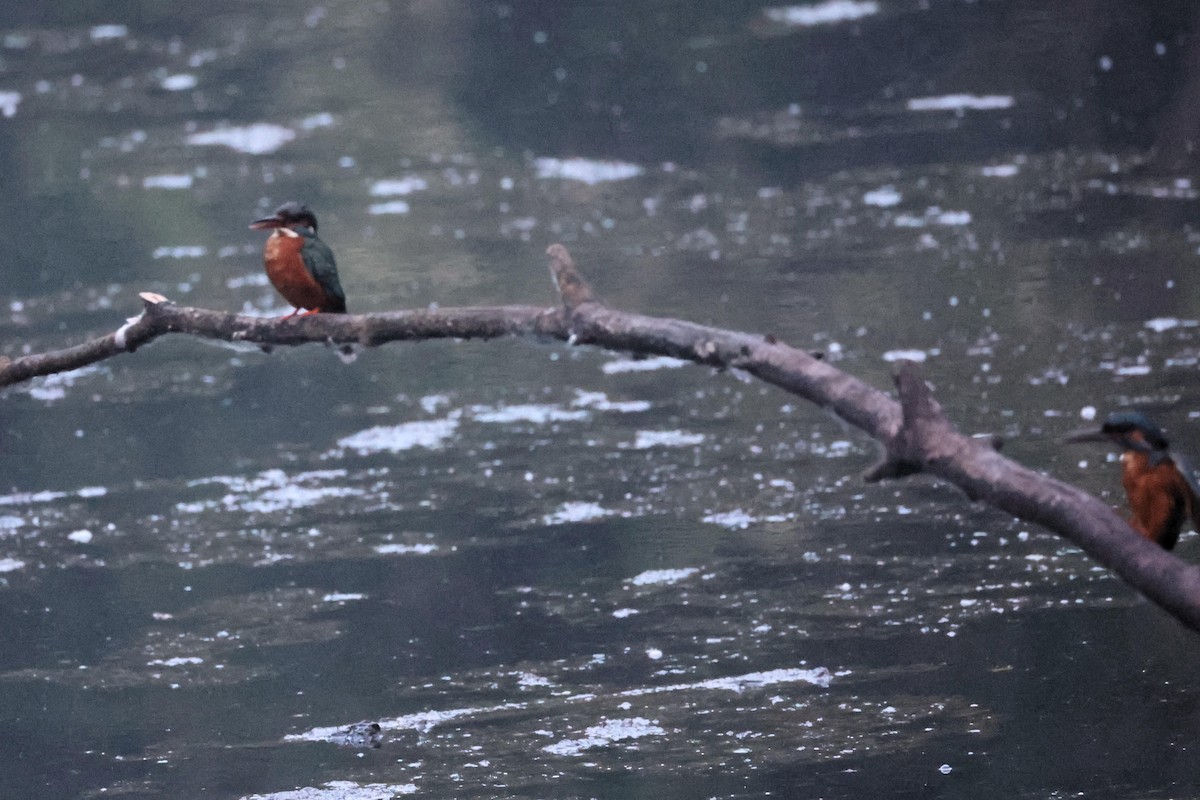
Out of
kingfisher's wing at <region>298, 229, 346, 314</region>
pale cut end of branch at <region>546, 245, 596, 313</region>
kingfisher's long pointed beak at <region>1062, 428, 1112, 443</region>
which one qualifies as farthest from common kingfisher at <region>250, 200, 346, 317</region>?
kingfisher's long pointed beak at <region>1062, 428, 1112, 443</region>

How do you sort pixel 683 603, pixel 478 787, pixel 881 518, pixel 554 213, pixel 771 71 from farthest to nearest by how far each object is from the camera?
1. pixel 771 71
2. pixel 554 213
3. pixel 881 518
4. pixel 683 603
5. pixel 478 787

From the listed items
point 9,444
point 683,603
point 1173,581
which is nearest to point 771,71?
point 9,444

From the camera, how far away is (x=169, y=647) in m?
4.55

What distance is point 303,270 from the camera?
3217 millimetres

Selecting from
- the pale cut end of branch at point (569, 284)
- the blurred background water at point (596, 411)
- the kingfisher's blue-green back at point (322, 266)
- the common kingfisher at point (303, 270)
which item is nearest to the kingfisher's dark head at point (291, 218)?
the common kingfisher at point (303, 270)

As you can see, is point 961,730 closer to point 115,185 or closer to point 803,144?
point 803,144

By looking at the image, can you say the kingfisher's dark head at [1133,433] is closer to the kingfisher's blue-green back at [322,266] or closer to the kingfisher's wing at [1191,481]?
the kingfisher's wing at [1191,481]

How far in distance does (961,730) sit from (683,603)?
3.22ft

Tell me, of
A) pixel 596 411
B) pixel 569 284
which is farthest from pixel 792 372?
pixel 596 411

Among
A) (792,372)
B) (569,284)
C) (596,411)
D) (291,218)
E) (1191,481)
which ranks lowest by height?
(1191,481)

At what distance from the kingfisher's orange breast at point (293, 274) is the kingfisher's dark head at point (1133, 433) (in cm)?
160

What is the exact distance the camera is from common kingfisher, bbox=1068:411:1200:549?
2.25 meters

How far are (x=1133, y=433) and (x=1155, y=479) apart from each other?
7 centimetres

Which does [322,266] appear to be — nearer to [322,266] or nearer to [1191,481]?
[322,266]
